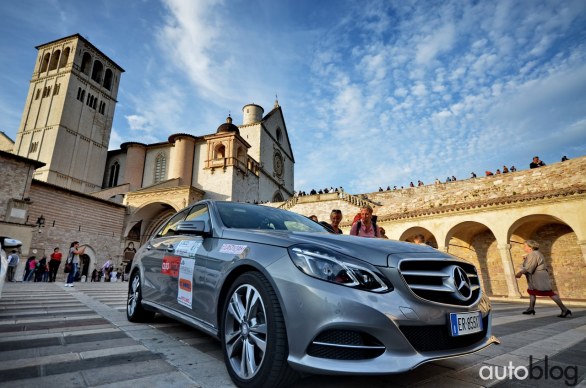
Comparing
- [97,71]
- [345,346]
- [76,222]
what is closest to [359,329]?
[345,346]

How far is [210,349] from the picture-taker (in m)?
2.78

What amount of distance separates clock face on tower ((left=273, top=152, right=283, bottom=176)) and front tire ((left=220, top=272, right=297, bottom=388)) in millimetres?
38661

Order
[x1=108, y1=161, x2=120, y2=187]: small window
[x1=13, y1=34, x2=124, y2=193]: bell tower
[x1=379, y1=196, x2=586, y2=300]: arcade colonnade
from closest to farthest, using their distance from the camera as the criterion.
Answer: [x1=379, y1=196, x2=586, y2=300]: arcade colonnade, [x1=13, y1=34, x2=124, y2=193]: bell tower, [x1=108, y1=161, x2=120, y2=187]: small window

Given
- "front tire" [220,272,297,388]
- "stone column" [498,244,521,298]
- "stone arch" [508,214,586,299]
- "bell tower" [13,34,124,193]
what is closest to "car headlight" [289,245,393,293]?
"front tire" [220,272,297,388]

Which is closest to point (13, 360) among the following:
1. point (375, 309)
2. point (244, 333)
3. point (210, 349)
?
point (210, 349)

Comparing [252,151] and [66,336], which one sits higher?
[252,151]

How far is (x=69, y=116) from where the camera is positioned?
35.7 m

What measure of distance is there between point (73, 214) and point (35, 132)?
20.3 metres

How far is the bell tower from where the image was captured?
1352 inches

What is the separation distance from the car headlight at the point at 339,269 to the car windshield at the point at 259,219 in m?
1.08

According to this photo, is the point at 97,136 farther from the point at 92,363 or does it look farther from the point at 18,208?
the point at 92,363

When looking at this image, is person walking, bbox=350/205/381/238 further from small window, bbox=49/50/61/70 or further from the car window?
small window, bbox=49/50/61/70

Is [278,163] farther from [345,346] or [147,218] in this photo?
[345,346]

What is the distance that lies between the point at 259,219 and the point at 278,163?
3928 cm
